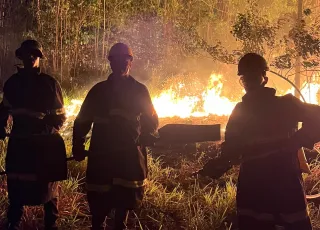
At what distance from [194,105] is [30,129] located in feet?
23.3

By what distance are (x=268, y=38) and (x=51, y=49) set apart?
306 inches

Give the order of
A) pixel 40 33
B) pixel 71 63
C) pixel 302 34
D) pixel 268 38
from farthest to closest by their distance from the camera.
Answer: pixel 71 63 → pixel 40 33 → pixel 268 38 → pixel 302 34

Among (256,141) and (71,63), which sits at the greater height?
(71,63)

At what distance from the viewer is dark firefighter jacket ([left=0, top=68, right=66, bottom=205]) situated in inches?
141

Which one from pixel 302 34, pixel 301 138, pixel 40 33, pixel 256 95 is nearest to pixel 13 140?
pixel 256 95

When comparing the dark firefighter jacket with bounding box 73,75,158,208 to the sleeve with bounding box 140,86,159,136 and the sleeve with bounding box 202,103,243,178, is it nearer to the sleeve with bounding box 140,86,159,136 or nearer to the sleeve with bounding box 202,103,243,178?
the sleeve with bounding box 140,86,159,136

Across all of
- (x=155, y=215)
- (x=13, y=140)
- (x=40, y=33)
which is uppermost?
(x=40, y=33)

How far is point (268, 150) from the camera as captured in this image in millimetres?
2641

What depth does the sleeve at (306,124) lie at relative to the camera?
2535mm

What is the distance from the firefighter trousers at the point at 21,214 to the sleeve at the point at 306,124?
2301 mm

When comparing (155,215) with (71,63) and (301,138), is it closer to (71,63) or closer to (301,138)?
(301,138)

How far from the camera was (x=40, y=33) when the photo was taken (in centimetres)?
1235

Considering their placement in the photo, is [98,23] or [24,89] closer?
[24,89]

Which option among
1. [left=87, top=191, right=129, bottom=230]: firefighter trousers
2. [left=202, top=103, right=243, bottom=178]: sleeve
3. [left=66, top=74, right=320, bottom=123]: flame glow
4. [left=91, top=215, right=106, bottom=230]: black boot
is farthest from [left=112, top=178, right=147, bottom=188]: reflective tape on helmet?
[left=66, top=74, right=320, bottom=123]: flame glow
